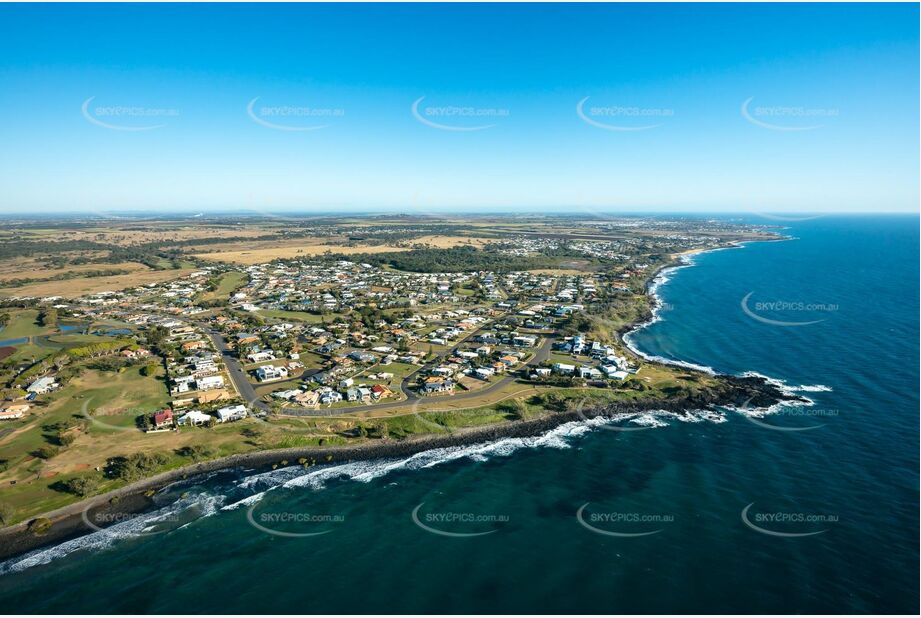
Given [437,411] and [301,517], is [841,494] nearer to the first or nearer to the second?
[437,411]

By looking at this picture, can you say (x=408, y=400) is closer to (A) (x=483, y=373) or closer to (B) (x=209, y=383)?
(A) (x=483, y=373)

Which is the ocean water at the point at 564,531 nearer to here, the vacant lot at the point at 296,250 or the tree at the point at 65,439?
the tree at the point at 65,439

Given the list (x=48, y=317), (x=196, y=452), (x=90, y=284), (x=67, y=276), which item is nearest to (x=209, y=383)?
(x=196, y=452)

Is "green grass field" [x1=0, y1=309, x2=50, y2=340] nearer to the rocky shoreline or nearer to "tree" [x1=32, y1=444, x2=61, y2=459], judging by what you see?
"tree" [x1=32, y1=444, x2=61, y2=459]

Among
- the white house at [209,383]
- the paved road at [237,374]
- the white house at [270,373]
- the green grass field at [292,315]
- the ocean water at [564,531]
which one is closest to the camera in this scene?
the ocean water at [564,531]

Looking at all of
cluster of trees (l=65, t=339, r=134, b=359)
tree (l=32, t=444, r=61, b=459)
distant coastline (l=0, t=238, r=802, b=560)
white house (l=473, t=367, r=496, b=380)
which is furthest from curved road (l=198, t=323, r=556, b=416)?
tree (l=32, t=444, r=61, b=459)

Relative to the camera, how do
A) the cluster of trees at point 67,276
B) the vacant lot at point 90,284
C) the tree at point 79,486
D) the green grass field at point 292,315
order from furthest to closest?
the cluster of trees at point 67,276
the vacant lot at point 90,284
the green grass field at point 292,315
the tree at point 79,486

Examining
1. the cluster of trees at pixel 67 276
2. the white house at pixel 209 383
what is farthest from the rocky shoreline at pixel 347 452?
the cluster of trees at pixel 67 276
